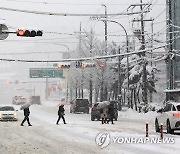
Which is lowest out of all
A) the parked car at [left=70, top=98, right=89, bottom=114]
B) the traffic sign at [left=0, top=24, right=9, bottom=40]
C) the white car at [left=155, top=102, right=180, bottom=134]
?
the parked car at [left=70, top=98, right=89, bottom=114]

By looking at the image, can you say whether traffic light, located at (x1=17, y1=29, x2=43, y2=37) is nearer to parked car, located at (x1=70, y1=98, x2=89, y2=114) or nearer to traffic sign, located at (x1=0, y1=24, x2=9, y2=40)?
traffic sign, located at (x1=0, y1=24, x2=9, y2=40)

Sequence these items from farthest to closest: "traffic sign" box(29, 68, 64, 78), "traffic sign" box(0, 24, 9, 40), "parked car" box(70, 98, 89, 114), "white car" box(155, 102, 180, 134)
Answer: "traffic sign" box(29, 68, 64, 78), "parked car" box(70, 98, 89, 114), "white car" box(155, 102, 180, 134), "traffic sign" box(0, 24, 9, 40)

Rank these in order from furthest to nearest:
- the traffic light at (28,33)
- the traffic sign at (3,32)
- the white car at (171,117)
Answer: the white car at (171,117) → the traffic light at (28,33) → the traffic sign at (3,32)

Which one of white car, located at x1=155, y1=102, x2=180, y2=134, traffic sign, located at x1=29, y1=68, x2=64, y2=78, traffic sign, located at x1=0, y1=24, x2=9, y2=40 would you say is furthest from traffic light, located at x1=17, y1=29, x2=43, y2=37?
traffic sign, located at x1=29, y1=68, x2=64, y2=78

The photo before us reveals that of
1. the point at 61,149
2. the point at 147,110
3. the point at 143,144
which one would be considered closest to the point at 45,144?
the point at 61,149

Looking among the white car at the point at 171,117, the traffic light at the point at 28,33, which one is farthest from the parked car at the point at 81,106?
the traffic light at the point at 28,33

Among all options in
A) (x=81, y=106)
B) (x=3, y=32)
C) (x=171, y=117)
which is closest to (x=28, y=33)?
(x=3, y=32)

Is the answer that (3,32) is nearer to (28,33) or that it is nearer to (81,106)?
(28,33)

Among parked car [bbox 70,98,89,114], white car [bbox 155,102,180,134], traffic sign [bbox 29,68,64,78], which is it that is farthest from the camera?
traffic sign [bbox 29,68,64,78]

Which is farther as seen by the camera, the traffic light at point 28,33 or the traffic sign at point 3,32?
the traffic light at point 28,33

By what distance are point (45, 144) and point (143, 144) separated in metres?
3.75

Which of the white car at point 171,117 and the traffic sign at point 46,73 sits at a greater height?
the traffic sign at point 46,73

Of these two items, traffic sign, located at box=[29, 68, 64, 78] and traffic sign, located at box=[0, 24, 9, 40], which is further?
traffic sign, located at box=[29, 68, 64, 78]

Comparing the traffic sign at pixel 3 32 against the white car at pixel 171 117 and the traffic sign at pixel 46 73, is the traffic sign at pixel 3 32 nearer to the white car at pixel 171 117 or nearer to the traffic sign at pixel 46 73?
the white car at pixel 171 117
